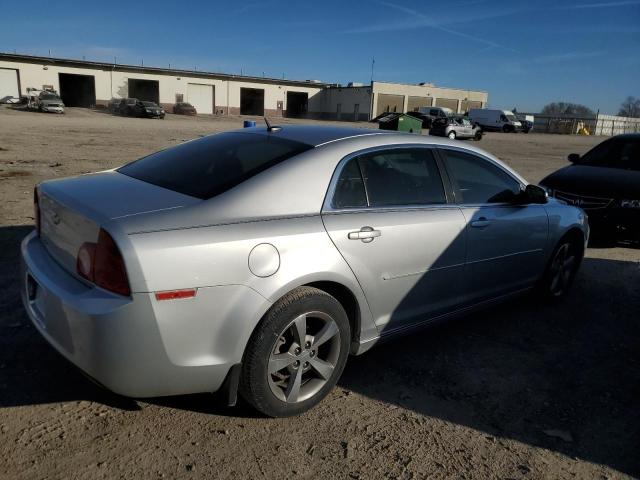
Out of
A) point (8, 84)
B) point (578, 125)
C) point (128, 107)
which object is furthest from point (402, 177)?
point (578, 125)

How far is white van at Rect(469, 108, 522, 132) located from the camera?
51381 millimetres

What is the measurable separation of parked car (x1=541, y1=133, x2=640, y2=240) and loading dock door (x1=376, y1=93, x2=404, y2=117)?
58966 mm

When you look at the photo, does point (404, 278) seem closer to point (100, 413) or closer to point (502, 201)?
point (502, 201)

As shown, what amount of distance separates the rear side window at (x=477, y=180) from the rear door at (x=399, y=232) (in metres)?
0.18

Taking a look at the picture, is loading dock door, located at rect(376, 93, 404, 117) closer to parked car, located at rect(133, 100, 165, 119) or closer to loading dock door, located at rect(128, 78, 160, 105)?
loading dock door, located at rect(128, 78, 160, 105)

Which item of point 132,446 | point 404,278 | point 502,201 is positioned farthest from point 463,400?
point 132,446

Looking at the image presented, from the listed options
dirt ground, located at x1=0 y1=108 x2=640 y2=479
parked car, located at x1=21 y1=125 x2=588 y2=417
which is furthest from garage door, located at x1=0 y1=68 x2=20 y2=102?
parked car, located at x1=21 y1=125 x2=588 y2=417

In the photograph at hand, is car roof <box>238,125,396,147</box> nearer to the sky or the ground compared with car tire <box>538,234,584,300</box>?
nearer to the sky

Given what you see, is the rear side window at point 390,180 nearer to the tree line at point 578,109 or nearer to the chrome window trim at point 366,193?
the chrome window trim at point 366,193

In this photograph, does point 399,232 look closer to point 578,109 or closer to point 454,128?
point 454,128

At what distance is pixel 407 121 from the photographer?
102 feet

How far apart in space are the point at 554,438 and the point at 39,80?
58.4m

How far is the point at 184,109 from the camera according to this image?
5319 centimetres

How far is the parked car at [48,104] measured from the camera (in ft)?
135
